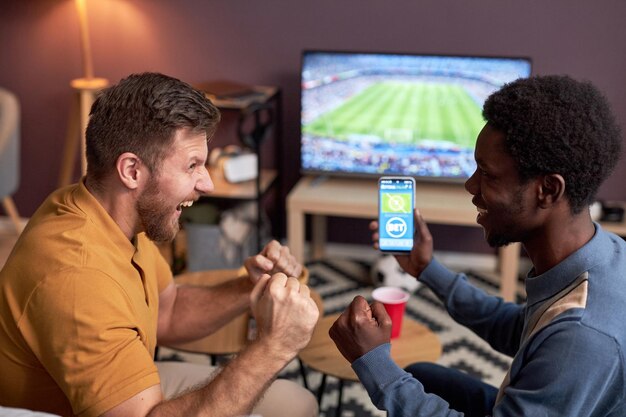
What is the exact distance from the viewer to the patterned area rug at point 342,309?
2648 mm

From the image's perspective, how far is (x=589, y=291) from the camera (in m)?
1.34

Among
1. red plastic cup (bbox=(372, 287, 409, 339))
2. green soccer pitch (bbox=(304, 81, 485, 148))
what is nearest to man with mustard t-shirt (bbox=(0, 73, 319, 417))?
red plastic cup (bbox=(372, 287, 409, 339))

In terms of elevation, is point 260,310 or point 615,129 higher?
point 615,129

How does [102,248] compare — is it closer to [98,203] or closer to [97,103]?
[98,203]

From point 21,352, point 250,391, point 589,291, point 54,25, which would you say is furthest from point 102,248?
point 54,25

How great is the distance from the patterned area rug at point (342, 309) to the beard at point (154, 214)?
1118 mm

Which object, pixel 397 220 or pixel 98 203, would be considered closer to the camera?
pixel 98 203

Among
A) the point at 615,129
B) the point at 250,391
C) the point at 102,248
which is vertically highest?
the point at 615,129

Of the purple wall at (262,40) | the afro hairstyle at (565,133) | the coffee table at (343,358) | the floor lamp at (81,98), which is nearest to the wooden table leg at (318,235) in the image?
the purple wall at (262,40)

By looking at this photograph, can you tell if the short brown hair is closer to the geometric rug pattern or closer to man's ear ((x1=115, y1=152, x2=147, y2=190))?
man's ear ((x1=115, y1=152, x2=147, y2=190))

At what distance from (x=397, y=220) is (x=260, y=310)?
56cm

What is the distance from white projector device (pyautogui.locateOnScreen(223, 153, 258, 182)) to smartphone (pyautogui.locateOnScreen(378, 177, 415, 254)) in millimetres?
1515

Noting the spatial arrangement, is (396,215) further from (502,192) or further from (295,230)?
(295,230)

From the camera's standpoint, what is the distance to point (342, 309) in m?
3.30
